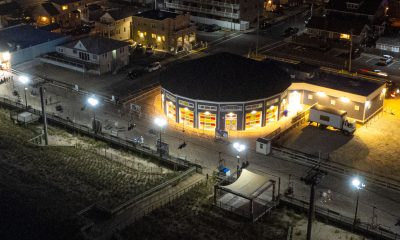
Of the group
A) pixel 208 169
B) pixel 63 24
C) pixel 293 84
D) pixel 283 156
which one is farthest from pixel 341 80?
pixel 63 24

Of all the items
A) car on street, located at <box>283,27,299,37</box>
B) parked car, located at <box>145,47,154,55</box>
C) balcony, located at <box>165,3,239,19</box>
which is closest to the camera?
parked car, located at <box>145,47,154,55</box>

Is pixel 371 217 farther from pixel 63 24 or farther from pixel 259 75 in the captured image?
pixel 63 24

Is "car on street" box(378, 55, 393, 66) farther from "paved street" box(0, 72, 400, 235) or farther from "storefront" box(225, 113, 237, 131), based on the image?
"paved street" box(0, 72, 400, 235)

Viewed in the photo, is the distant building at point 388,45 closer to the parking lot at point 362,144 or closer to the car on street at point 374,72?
the car on street at point 374,72

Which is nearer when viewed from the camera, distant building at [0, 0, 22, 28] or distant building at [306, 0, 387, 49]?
distant building at [306, 0, 387, 49]

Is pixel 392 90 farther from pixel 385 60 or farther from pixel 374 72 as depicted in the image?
A: pixel 385 60

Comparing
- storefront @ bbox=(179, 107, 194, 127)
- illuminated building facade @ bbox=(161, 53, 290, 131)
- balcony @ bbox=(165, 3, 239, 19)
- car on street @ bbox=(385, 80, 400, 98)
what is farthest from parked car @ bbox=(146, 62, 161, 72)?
car on street @ bbox=(385, 80, 400, 98)
